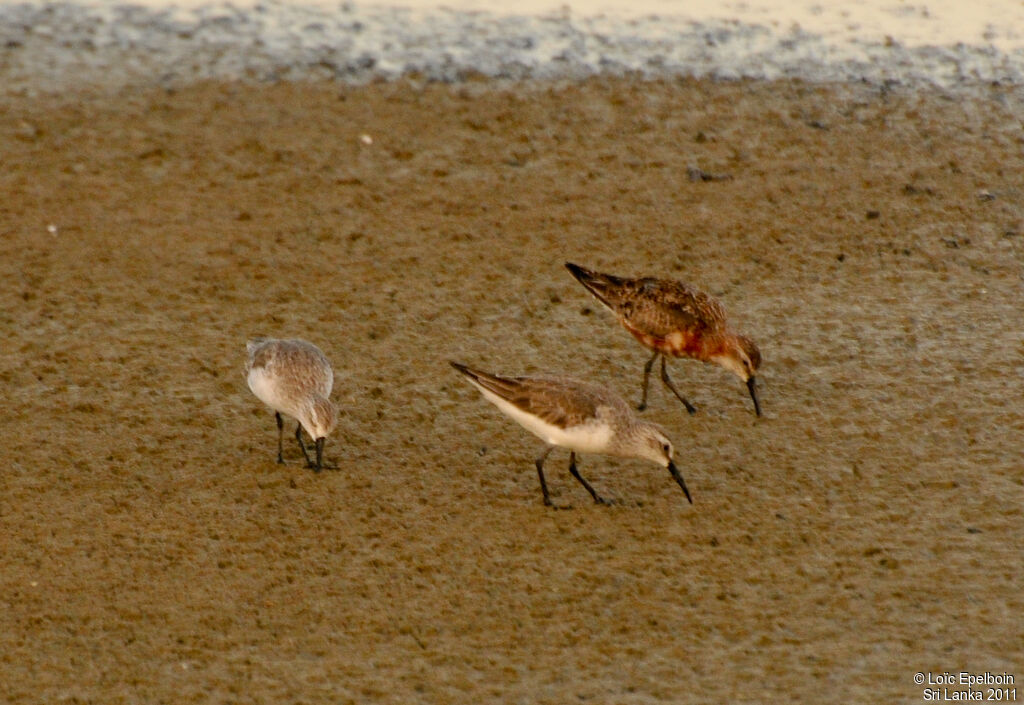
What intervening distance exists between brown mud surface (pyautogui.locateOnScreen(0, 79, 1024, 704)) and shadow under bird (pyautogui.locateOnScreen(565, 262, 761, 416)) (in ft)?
0.92

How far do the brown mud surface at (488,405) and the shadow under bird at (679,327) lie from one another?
0.92 feet

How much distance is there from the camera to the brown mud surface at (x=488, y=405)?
5992mm

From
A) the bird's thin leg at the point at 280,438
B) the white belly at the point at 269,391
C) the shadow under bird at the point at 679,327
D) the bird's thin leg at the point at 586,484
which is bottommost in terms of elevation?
the bird's thin leg at the point at 586,484

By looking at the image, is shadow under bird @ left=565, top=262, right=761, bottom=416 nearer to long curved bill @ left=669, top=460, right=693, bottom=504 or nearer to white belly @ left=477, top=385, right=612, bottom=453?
long curved bill @ left=669, top=460, right=693, bottom=504

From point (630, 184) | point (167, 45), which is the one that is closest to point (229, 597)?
point (630, 184)

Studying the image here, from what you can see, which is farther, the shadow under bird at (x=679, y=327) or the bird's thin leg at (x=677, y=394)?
the bird's thin leg at (x=677, y=394)

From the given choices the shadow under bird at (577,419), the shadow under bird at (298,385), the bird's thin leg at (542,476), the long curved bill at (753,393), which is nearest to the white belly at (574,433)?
the shadow under bird at (577,419)

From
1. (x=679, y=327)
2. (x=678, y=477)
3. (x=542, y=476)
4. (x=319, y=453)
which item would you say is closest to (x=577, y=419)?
(x=542, y=476)

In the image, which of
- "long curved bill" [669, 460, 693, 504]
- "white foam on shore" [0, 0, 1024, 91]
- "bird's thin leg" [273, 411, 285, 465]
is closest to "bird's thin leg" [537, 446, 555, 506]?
"long curved bill" [669, 460, 693, 504]

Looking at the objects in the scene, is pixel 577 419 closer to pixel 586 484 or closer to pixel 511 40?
pixel 586 484

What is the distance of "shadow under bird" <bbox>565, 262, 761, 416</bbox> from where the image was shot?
771 cm

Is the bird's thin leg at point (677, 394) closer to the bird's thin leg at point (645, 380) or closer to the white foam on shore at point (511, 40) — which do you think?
the bird's thin leg at point (645, 380)

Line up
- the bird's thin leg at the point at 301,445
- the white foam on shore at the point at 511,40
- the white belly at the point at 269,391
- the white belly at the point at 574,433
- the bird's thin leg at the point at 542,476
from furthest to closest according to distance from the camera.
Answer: the white foam on shore at the point at 511,40 < the bird's thin leg at the point at 301,445 < the white belly at the point at 269,391 < the bird's thin leg at the point at 542,476 < the white belly at the point at 574,433

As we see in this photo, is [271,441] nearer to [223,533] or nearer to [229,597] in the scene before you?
[223,533]
